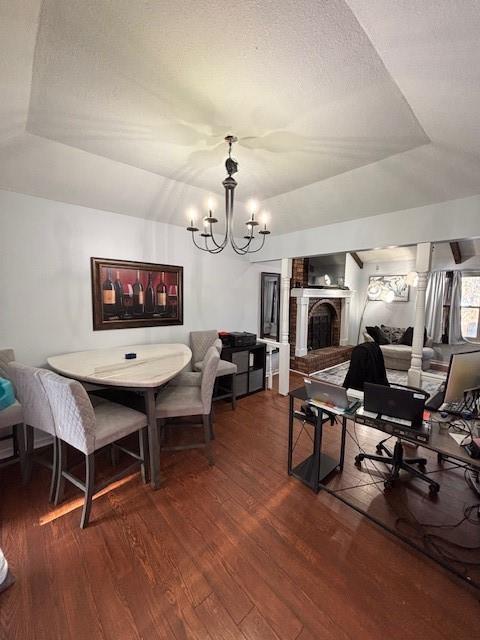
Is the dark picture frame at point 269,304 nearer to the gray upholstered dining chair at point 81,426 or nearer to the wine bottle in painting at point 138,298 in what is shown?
the wine bottle in painting at point 138,298

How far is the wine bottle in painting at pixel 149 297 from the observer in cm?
304

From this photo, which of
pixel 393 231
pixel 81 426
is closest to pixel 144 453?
pixel 81 426

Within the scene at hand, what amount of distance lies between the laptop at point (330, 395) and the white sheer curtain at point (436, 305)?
198 inches

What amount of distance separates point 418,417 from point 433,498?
913mm

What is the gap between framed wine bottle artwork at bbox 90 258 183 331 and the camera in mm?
2699

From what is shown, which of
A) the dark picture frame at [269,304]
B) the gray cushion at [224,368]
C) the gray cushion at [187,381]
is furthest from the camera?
the dark picture frame at [269,304]

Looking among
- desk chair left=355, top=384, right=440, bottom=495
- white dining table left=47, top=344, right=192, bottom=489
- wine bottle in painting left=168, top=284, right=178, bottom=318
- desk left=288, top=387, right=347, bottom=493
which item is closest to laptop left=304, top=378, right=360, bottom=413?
desk left=288, top=387, right=347, bottom=493

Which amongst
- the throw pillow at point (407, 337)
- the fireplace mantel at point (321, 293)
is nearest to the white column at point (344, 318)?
the fireplace mantel at point (321, 293)

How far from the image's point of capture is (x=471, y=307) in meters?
5.23

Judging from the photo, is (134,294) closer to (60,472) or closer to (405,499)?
(60,472)

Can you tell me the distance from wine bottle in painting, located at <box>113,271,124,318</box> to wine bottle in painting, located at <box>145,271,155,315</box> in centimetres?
28

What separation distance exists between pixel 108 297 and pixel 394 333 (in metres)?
5.89

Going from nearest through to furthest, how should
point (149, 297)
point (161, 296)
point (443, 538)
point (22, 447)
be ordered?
point (443, 538)
point (22, 447)
point (149, 297)
point (161, 296)

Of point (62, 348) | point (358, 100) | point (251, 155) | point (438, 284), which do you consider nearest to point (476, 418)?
point (358, 100)
